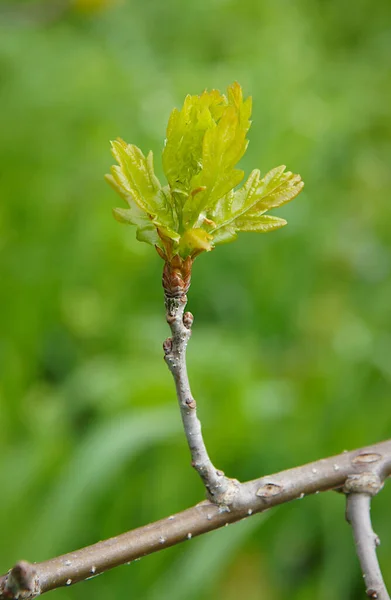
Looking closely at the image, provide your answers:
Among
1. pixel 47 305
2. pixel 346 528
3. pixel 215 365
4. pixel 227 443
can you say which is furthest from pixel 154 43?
pixel 346 528

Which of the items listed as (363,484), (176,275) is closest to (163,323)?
(363,484)

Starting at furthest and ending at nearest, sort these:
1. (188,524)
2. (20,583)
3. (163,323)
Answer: (163,323) < (188,524) < (20,583)

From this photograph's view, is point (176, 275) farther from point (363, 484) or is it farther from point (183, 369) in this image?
point (363, 484)

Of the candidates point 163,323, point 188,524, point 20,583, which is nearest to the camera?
point 20,583

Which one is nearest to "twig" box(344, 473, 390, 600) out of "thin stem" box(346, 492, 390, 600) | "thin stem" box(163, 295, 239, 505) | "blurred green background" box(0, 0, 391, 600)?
"thin stem" box(346, 492, 390, 600)

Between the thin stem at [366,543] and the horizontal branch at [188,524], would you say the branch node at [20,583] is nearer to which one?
the horizontal branch at [188,524]

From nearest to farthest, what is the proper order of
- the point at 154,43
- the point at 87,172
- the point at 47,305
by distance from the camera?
the point at 47,305
the point at 87,172
the point at 154,43

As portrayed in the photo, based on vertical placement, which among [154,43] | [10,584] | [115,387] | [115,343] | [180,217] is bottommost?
[10,584]

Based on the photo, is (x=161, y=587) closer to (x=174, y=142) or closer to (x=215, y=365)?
(x=215, y=365)
